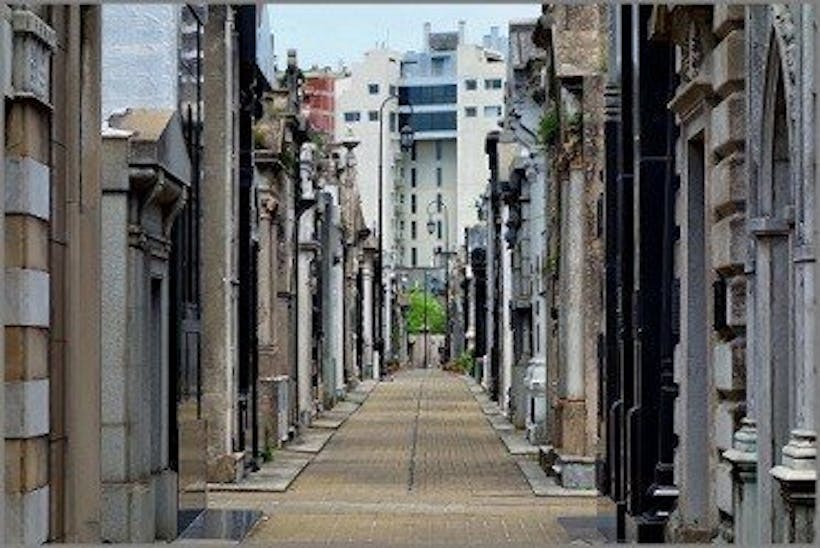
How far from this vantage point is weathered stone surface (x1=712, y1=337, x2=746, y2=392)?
12805mm

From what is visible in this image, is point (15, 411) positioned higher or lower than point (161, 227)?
lower

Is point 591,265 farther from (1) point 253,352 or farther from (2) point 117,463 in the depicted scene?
(2) point 117,463

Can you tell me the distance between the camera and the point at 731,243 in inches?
502

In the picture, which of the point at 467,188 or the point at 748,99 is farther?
the point at 467,188

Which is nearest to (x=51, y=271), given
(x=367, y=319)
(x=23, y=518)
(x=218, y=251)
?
(x=23, y=518)

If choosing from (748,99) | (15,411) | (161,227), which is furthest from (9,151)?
(161,227)

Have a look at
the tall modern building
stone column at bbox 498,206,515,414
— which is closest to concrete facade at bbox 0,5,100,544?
stone column at bbox 498,206,515,414

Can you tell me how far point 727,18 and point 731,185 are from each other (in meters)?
0.98

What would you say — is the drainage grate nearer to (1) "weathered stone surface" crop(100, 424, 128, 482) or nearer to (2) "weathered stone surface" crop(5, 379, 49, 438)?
(1) "weathered stone surface" crop(100, 424, 128, 482)

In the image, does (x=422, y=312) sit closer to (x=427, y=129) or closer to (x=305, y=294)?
(x=427, y=129)

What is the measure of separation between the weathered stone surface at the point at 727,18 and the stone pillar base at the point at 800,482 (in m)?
3.03

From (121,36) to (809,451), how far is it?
31.9 feet

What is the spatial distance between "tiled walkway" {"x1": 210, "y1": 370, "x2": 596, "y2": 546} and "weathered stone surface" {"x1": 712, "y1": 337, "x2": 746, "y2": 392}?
19.4ft

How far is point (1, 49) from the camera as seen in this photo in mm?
11312
